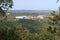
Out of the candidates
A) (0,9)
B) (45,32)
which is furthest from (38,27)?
(0,9)

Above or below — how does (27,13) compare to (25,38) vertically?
below

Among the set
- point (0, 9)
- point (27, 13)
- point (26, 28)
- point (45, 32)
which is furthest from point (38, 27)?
point (27, 13)

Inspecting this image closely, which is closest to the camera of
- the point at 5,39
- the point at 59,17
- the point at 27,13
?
the point at 5,39

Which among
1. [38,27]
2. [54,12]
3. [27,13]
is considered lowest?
[27,13]

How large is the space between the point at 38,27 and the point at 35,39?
1544 mm

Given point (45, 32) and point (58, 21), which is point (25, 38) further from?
point (58, 21)

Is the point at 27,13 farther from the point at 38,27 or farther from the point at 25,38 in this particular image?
the point at 25,38

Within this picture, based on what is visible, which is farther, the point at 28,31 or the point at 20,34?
the point at 28,31

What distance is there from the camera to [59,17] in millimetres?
10898

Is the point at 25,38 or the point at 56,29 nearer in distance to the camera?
the point at 25,38

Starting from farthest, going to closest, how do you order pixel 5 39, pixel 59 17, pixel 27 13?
pixel 27 13 < pixel 59 17 < pixel 5 39

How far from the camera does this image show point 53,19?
436 inches

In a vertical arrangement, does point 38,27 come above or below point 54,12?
below

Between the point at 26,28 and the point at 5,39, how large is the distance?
1.43m
